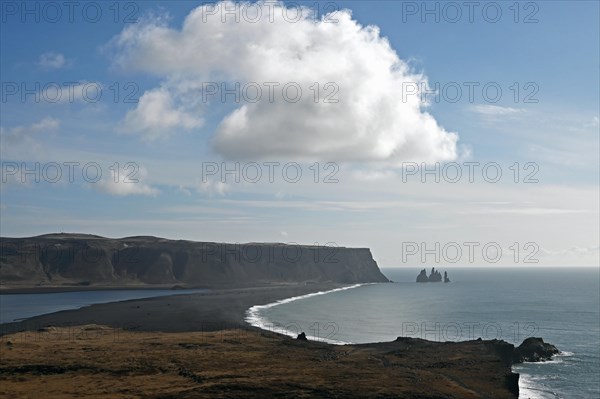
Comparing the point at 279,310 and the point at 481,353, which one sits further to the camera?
the point at 279,310

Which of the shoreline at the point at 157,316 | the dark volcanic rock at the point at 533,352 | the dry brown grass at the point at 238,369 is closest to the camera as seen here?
the dry brown grass at the point at 238,369

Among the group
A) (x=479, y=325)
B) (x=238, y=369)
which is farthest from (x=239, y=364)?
(x=479, y=325)

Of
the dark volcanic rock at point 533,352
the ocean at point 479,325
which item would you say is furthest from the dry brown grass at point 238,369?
the ocean at point 479,325

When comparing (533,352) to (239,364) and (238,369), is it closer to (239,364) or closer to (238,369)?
(239,364)

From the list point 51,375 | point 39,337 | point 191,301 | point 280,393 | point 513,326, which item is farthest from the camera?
point 191,301

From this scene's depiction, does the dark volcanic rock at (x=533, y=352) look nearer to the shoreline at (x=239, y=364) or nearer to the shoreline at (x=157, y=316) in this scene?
the shoreline at (x=239, y=364)

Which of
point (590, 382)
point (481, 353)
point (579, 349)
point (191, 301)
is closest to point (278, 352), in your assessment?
point (481, 353)

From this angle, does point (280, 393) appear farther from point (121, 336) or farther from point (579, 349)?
point (579, 349)

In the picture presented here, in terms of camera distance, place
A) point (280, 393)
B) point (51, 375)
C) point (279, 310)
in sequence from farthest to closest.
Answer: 1. point (279, 310)
2. point (51, 375)
3. point (280, 393)
